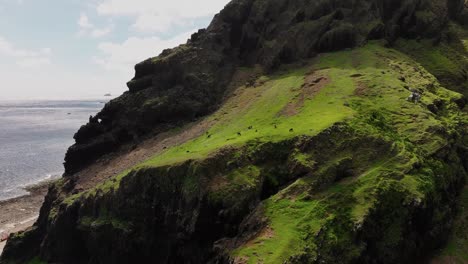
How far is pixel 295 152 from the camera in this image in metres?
42.0

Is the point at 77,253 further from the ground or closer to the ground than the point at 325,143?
closer to the ground

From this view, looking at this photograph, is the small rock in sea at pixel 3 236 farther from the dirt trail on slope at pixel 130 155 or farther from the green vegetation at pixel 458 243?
the green vegetation at pixel 458 243

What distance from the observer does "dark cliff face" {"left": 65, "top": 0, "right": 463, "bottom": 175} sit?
2904 inches

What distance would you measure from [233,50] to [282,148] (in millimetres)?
44340

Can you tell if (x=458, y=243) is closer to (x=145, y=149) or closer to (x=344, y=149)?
(x=344, y=149)

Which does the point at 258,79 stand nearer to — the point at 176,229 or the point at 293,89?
the point at 293,89

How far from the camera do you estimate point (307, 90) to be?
58.0 m

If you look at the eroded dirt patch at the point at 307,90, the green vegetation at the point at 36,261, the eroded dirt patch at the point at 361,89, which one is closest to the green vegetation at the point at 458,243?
the eroded dirt patch at the point at 361,89

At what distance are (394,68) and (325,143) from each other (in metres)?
23.4

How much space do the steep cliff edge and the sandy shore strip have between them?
69.6 ft

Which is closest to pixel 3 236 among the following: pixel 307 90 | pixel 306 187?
pixel 307 90

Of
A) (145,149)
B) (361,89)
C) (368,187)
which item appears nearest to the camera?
(368,187)

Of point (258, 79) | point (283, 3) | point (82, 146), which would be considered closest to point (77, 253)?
point (82, 146)

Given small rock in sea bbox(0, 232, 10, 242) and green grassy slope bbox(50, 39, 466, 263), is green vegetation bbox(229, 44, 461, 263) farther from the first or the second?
small rock in sea bbox(0, 232, 10, 242)
